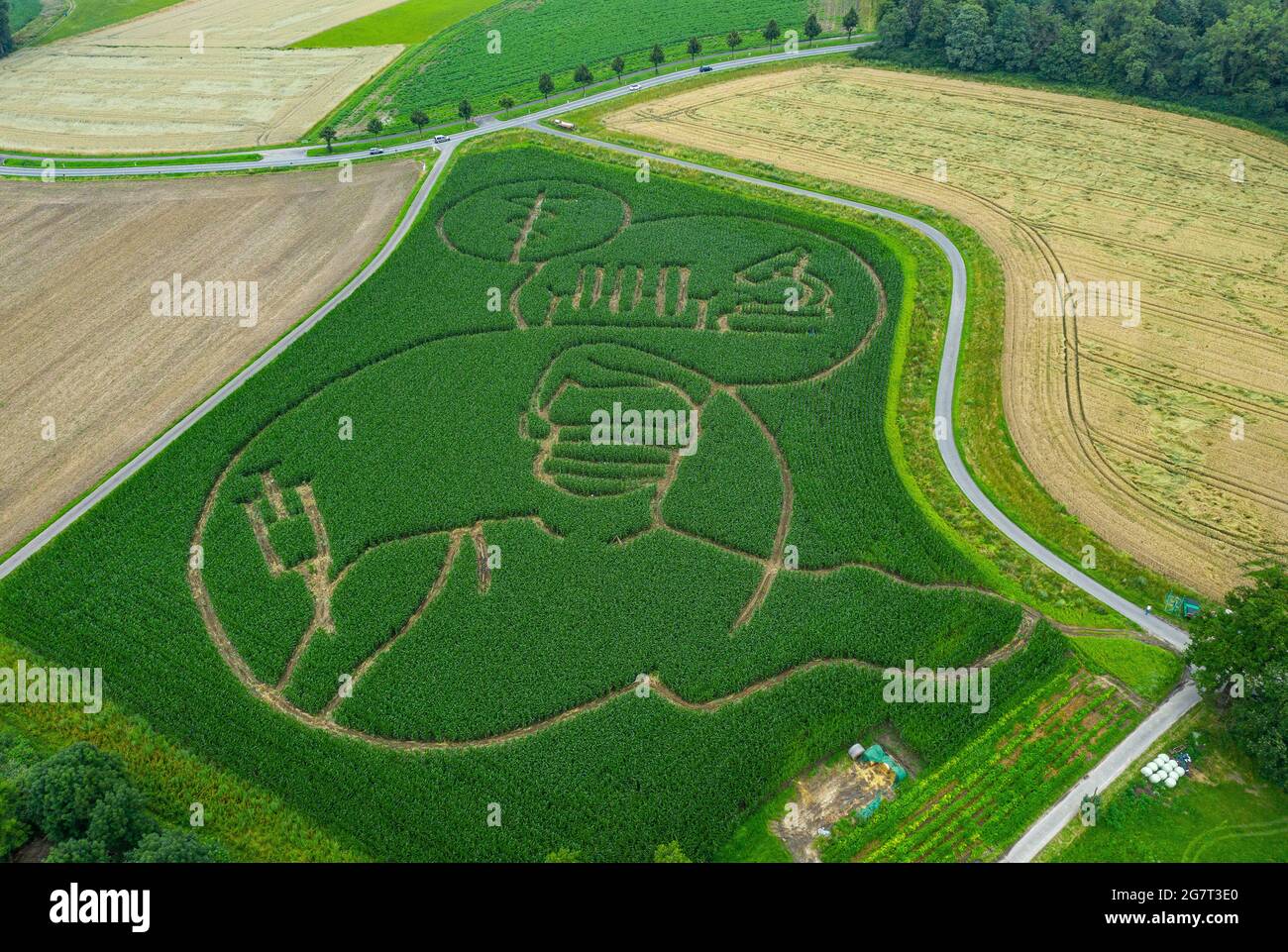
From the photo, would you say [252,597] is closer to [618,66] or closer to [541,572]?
[541,572]

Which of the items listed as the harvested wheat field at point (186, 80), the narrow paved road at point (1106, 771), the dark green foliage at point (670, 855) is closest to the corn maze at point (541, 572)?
the dark green foliage at point (670, 855)

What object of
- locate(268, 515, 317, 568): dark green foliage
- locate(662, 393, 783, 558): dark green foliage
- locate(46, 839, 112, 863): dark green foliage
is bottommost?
locate(46, 839, 112, 863): dark green foliage

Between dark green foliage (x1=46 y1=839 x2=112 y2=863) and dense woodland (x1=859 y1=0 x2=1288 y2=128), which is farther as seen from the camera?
dense woodland (x1=859 y1=0 x2=1288 y2=128)

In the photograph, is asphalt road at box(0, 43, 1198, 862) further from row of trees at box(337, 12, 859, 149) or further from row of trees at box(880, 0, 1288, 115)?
row of trees at box(880, 0, 1288, 115)

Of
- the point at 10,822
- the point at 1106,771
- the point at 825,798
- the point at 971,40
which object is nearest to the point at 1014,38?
the point at 971,40

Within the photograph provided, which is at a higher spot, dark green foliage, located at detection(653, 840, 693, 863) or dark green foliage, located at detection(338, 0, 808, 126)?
dark green foliage, located at detection(338, 0, 808, 126)

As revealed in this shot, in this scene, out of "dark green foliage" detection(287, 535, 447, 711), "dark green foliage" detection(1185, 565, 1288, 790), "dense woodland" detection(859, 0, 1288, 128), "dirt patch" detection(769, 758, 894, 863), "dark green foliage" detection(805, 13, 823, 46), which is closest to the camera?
"dark green foliage" detection(1185, 565, 1288, 790)

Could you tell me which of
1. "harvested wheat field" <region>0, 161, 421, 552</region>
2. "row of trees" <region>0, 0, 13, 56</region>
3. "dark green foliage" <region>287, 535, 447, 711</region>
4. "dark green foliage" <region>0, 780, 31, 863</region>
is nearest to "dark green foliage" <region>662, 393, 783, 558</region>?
"dark green foliage" <region>287, 535, 447, 711</region>
